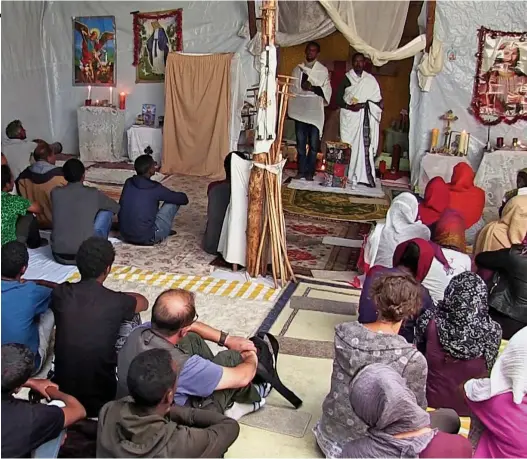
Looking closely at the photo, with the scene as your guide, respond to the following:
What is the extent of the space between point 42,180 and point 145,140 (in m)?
3.56

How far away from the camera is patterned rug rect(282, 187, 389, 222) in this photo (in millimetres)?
6375

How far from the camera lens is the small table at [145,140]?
8.45m

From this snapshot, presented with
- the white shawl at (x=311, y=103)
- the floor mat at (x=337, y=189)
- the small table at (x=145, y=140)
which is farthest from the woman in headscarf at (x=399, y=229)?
the small table at (x=145, y=140)

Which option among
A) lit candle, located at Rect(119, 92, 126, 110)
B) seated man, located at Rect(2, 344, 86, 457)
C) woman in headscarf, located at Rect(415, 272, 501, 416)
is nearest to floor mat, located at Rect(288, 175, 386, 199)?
lit candle, located at Rect(119, 92, 126, 110)

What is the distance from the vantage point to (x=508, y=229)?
13.7ft

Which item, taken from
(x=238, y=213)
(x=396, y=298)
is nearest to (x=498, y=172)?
(x=238, y=213)

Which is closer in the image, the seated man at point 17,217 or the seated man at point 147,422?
the seated man at point 147,422

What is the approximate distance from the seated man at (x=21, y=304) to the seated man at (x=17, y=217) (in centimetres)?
134

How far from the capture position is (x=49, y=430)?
82.4 inches

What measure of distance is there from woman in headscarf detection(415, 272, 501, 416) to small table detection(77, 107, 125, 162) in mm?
6470

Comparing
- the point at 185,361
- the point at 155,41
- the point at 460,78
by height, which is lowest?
the point at 185,361

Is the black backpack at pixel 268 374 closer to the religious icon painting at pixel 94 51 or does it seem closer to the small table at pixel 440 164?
the small table at pixel 440 164

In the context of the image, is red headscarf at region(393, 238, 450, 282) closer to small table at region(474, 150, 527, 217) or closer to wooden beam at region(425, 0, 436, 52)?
small table at region(474, 150, 527, 217)

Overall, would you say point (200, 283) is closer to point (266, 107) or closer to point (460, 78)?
point (266, 107)
